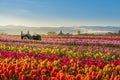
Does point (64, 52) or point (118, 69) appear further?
point (64, 52)

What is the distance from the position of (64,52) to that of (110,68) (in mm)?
7477

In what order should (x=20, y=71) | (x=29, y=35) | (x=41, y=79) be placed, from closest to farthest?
(x=41, y=79), (x=20, y=71), (x=29, y=35)

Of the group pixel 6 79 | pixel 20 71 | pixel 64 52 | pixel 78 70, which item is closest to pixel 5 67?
pixel 20 71

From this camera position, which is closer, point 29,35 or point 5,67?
point 5,67

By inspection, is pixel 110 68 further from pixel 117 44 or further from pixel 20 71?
pixel 117 44

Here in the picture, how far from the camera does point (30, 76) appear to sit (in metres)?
8.30

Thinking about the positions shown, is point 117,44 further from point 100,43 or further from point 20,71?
point 20,71

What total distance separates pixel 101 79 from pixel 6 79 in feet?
6.91

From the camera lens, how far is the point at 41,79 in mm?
8242

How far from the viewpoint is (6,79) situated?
8367 millimetres

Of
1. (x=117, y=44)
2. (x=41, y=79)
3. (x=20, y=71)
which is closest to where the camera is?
(x=41, y=79)

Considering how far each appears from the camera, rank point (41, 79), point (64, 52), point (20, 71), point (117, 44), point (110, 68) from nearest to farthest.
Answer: point (41, 79), point (20, 71), point (110, 68), point (64, 52), point (117, 44)

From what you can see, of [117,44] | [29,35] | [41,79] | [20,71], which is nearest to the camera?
[41,79]

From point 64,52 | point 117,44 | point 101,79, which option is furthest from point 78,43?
point 101,79
